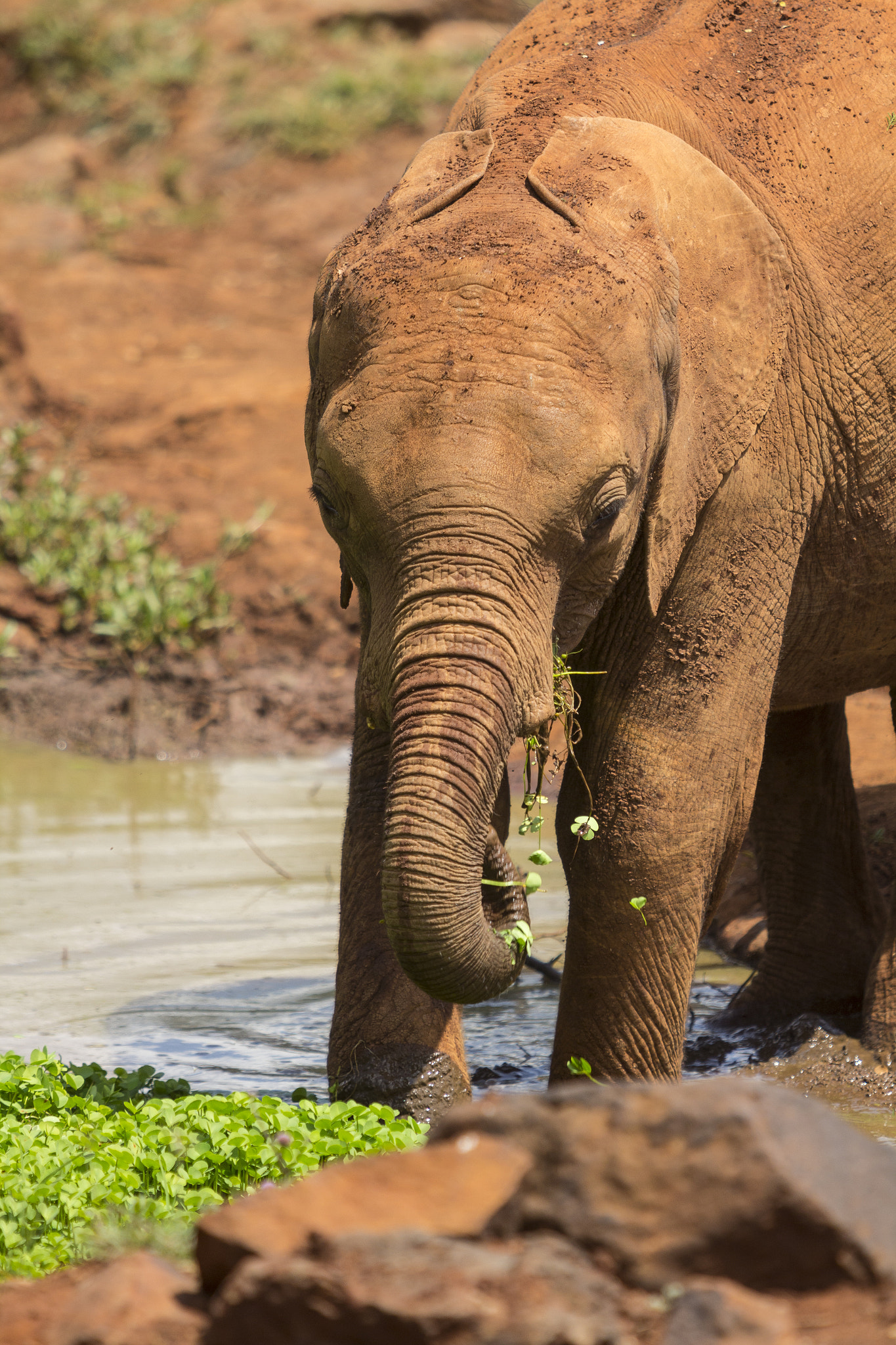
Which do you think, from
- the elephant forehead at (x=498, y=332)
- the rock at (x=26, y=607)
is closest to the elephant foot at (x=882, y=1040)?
the elephant forehead at (x=498, y=332)

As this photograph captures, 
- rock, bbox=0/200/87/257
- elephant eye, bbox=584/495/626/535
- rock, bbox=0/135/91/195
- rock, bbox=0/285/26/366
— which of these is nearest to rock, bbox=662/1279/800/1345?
elephant eye, bbox=584/495/626/535

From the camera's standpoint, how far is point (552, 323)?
12.3ft

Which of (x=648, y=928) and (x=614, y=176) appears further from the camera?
(x=648, y=928)

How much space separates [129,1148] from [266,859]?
3.72m

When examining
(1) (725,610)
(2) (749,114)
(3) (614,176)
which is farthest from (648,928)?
(2) (749,114)

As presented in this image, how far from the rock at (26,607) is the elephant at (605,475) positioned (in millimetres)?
6595

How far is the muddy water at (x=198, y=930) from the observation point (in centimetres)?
554

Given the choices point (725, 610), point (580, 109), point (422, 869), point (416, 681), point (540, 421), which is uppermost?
point (580, 109)

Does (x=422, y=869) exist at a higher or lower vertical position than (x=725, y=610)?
lower

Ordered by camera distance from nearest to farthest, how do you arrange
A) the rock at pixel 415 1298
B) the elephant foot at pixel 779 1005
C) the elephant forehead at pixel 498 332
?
1. the rock at pixel 415 1298
2. the elephant forehead at pixel 498 332
3. the elephant foot at pixel 779 1005

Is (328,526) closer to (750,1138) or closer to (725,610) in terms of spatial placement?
→ (725,610)

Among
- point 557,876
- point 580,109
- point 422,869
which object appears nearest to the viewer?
point 422,869

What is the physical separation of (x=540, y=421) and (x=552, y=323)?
24cm

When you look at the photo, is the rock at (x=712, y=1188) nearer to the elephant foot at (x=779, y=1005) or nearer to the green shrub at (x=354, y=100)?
the elephant foot at (x=779, y=1005)
